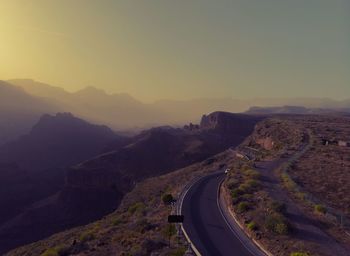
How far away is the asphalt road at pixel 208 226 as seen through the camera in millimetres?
33584

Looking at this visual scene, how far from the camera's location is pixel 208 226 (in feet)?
132

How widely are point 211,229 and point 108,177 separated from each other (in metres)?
115

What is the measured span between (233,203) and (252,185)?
6.87 metres

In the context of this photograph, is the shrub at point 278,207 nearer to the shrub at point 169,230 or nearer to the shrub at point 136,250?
the shrub at point 169,230

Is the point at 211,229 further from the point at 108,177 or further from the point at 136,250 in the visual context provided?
the point at 108,177

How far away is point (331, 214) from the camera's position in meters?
40.7

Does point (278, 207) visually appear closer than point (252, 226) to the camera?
No

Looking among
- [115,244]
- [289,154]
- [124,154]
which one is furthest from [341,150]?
[124,154]

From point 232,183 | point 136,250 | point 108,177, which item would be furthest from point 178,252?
point 108,177

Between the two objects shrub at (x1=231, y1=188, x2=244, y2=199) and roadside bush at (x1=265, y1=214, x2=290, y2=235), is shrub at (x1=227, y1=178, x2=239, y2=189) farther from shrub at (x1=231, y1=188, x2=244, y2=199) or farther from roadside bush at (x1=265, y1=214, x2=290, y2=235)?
roadside bush at (x1=265, y1=214, x2=290, y2=235)

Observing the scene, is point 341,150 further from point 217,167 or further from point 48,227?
point 48,227

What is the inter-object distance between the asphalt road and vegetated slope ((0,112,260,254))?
77478 millimetres

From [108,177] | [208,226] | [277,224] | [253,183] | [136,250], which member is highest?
[277,224]

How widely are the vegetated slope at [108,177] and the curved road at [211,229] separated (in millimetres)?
78992
